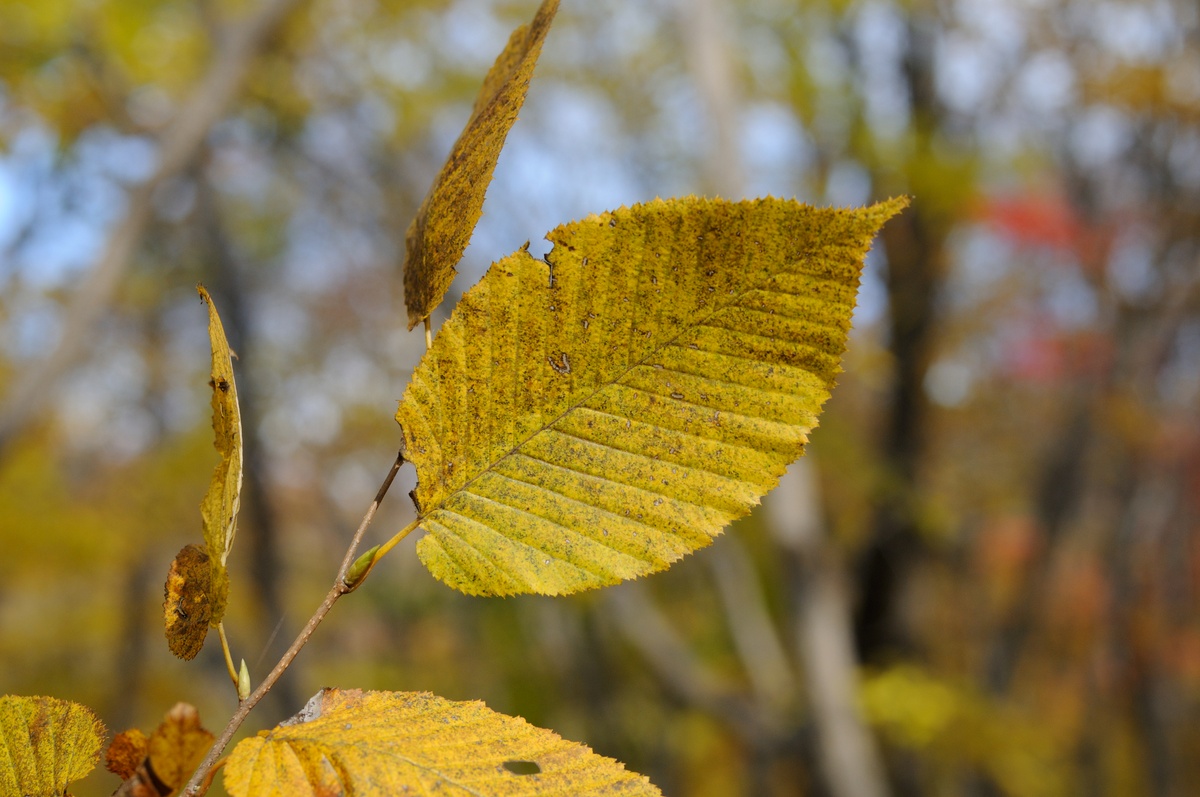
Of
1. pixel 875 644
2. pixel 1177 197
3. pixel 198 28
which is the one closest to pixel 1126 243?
pixel 1177 197

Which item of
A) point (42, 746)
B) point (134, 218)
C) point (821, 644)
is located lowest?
point (42, 746)

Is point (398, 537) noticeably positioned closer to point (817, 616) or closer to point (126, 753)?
point (126, 753)

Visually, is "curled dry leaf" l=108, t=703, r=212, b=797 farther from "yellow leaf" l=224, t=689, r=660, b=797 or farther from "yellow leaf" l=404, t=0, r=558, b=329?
"yellow leaf" l=404, t=0, r=558, b=329

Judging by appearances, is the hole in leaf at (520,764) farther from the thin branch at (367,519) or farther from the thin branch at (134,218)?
the thin branch at (134,218)

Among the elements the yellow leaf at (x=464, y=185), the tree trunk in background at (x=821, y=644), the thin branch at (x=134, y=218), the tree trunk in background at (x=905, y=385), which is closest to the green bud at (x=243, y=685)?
the yellow leaf at (x=464, y=185)

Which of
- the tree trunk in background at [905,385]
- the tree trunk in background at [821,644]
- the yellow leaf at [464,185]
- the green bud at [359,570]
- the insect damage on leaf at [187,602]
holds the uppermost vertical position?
the tree trunk in background at [905,385]

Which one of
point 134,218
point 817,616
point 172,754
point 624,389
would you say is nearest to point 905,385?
point 817,616
